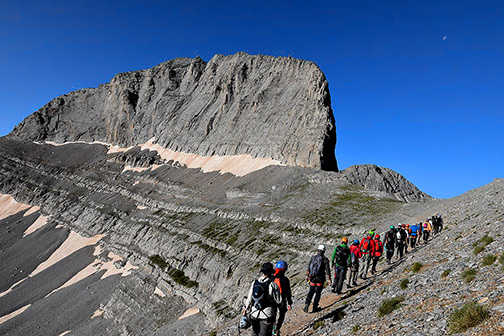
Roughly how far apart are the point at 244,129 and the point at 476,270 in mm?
106609

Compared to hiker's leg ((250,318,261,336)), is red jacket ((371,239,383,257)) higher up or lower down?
higher up

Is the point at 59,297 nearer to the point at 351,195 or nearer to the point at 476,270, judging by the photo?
the point at 351,195

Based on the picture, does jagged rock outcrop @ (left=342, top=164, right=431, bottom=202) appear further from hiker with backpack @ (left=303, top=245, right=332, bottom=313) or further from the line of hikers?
hiker with backpack @ (left=303, top=245, right=332, bottom=313)

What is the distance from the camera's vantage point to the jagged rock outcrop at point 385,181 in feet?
438

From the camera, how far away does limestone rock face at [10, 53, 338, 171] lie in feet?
320

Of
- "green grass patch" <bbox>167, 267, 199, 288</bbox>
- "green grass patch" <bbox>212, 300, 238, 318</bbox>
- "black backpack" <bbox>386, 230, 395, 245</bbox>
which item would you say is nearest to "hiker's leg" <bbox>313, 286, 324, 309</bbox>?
"black backpack" <bbox>386, 230, 395, 245</bbox>

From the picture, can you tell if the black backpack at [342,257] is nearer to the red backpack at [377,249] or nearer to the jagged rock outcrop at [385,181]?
the red backpack at [377,249]

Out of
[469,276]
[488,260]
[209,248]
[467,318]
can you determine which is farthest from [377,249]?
Result: [209,248]

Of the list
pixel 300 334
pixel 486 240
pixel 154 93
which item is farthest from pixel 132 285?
pixel 154 93

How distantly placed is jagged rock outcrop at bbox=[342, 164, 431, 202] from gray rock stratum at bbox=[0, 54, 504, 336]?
783 millimetres

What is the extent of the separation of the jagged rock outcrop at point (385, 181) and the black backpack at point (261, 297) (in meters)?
126

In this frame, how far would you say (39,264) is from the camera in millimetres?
90500

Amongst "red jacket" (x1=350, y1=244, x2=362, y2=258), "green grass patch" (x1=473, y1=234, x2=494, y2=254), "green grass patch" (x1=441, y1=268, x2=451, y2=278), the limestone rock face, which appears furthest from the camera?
the limestone rock face

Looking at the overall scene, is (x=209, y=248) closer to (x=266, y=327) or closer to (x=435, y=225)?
(x=435, y=225)
